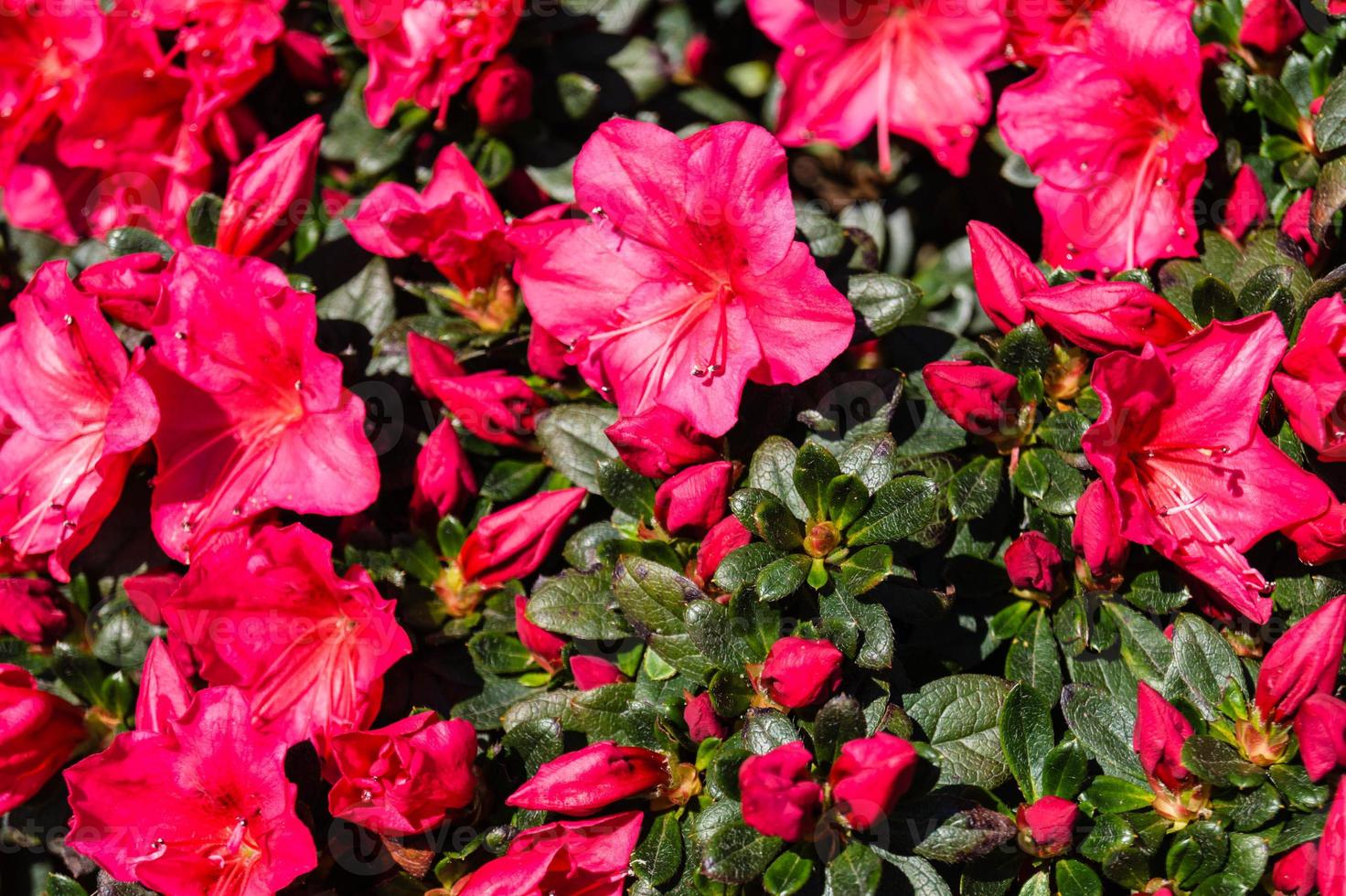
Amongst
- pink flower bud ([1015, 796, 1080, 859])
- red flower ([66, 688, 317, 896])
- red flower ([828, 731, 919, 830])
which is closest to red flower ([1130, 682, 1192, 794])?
pink flower bud ([1015, 796, 1080, 859])

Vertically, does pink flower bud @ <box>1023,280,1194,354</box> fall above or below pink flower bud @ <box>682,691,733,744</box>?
above

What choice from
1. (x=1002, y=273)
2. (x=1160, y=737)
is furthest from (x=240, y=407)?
(x=1160, y=737)

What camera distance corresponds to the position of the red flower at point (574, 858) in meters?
1.58

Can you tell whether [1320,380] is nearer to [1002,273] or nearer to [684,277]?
[1002,273]

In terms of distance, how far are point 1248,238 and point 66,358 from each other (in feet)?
6.13

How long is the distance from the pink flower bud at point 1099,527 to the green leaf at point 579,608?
25.3 inches

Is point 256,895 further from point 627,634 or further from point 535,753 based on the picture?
point 627,634

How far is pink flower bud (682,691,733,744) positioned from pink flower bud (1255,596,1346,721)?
69cm

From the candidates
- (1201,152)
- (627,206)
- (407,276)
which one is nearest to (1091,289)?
(1201,152)

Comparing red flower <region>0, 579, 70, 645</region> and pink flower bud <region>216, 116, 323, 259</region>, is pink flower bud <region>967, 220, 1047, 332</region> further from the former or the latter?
red flower <region>0, 579, 70, 645</region>

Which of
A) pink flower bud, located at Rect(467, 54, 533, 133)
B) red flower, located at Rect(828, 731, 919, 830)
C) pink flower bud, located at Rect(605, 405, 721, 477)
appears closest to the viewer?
red flower, located at Rect(828, 731, 919, 830)

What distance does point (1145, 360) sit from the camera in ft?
5.05

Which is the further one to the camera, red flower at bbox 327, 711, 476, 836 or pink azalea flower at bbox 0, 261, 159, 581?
pink azalea flower at bbox 0, 261, 159, 581

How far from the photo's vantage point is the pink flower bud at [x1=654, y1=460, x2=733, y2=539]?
1690 millimetres
